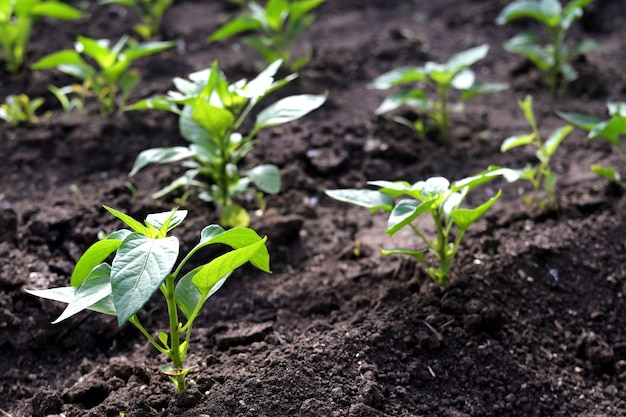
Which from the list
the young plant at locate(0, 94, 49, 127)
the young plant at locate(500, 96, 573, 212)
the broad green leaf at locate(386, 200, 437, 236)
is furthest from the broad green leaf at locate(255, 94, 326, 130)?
the young plant at locate(0, 94, 49, 127)

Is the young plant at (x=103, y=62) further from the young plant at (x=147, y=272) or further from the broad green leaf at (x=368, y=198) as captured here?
the young plant at (x=147, y=272)

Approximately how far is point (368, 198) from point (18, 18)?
8.68 ft

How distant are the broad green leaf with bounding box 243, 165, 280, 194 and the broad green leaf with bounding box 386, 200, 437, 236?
0.74 meters

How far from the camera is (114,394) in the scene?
214 centimetres

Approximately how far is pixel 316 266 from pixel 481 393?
863 millimetres

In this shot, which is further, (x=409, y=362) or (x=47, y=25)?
(x=47, y=25)

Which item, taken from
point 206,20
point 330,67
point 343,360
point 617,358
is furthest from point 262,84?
point 206,20

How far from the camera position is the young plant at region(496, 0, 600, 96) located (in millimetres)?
3789

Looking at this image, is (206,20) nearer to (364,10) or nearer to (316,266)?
(364,10)

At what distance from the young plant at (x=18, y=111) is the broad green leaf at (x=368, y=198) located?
2038 millimetres

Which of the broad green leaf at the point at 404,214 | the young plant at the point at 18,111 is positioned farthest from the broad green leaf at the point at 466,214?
the young plant at the point at 18,111

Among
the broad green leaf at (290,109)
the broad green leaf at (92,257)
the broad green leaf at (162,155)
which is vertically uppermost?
the broad green leaf at (92,257)

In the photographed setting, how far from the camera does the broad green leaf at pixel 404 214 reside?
208 cm

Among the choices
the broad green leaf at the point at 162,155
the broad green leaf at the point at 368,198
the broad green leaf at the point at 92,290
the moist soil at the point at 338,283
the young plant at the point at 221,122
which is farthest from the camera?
the broad green leaf at the point at 162,155
